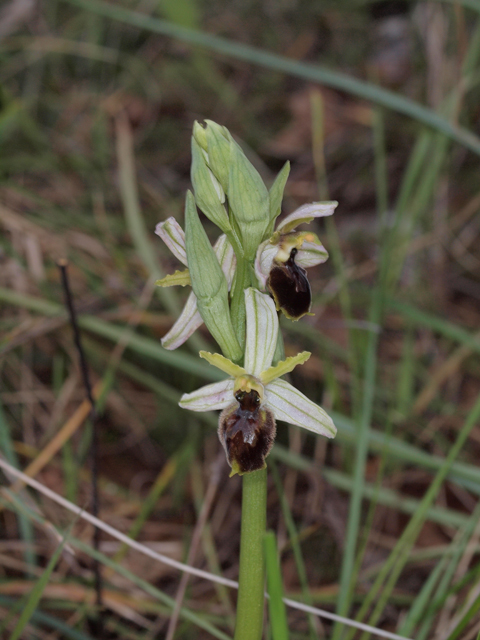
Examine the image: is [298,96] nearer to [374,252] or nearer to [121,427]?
[374,252]

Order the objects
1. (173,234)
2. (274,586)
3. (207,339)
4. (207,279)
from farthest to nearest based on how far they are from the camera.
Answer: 1. (207,339)
2. (173,234)
3. (207,279)
4. (274,586)

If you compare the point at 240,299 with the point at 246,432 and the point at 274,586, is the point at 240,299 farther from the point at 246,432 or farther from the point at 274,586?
the point at 274,586

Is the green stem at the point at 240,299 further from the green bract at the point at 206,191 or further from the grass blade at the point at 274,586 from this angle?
the grass blade at the point at 274,586

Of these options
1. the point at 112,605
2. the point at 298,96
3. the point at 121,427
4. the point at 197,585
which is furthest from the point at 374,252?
the point at 112,605

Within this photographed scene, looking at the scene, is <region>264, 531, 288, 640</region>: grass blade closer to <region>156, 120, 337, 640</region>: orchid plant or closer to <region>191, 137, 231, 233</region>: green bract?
<region>156, 120, 337, 640</region>: orchid plant

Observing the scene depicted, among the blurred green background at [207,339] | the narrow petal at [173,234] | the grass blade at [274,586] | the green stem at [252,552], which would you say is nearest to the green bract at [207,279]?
the narrow petal at [173,234]

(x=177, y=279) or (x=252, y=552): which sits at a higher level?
(x=177, y=279)

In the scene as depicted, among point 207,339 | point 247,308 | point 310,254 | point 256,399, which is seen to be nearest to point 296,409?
point 256,399

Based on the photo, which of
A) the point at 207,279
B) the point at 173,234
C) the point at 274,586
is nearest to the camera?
the point at 274,586
